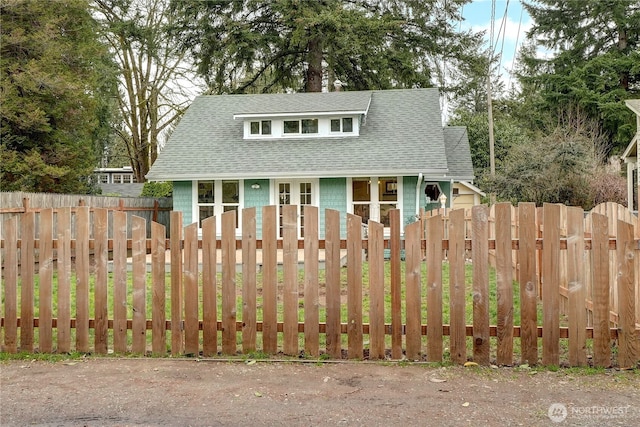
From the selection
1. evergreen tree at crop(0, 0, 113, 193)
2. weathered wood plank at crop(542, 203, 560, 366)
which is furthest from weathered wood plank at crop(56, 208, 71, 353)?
evergreen tree at crop(0, 0, 113, 193)

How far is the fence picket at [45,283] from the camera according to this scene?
419 centimetres

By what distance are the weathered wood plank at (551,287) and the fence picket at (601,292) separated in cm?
27

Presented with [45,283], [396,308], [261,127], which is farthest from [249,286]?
[261,127]

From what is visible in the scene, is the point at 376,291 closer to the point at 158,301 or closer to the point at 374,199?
the point at 158,301

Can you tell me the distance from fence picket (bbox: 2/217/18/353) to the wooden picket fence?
1 centimetres

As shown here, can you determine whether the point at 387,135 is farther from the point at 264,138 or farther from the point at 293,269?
the point at 293,269

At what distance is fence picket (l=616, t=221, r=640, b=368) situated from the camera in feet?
12.2

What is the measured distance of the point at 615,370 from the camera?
3.71m

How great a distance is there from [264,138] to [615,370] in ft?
43.3

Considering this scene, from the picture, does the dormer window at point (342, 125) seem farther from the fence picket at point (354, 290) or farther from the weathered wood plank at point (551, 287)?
the weathered wood plank at point (551, 287)

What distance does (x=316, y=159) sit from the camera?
14461 millimetres

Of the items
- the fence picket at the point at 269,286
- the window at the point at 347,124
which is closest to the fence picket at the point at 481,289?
the fence picket at the point at 269,286

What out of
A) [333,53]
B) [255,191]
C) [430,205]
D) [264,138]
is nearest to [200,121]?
[264,138]

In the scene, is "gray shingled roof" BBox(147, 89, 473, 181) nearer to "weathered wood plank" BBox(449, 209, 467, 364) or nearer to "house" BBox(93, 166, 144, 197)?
"weathered wood plank" BBox(449, 209, 467, 364)
